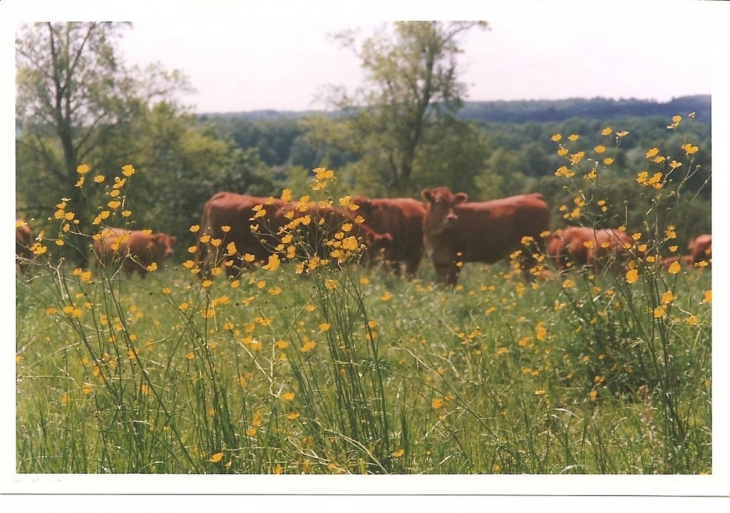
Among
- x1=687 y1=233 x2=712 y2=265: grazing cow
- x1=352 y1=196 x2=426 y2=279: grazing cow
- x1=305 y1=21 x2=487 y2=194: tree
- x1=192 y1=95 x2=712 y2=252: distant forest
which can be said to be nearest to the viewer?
x1=687 y1=233 x2=712 y2=265: grazing cow

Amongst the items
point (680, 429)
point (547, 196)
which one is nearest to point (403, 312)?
point (547, 196)

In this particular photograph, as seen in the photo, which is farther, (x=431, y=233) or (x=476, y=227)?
(x=431, y=233)

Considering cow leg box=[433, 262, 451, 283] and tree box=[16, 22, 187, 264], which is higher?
tree box=[16, 22, 187, 264]

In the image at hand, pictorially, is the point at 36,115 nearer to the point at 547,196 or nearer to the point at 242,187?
the point at 242,187

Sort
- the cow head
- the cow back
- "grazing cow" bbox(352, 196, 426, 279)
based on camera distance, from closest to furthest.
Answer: the cow back → "grazing cow" bbox(352, 196, 426, 279) → the cow head

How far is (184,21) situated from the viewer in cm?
357

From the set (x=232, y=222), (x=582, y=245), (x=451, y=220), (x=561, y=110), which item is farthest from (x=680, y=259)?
(x=232, y=222)

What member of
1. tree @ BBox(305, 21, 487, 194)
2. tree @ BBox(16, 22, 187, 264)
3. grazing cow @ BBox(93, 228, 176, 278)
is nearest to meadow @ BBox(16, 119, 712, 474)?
grazing cow @ BBox(93, 228, 176, 278)

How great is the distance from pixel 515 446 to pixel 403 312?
1.34 metres

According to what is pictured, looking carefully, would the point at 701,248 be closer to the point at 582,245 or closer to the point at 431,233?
the point at 582,245

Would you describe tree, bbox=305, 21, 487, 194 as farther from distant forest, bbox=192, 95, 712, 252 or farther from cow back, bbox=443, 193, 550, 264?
cow back, bbox=443, 193, 550, 264

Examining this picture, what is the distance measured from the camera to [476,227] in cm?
468

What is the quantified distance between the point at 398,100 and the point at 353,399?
200 centimetres

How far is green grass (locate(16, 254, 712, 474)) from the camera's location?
294cm
